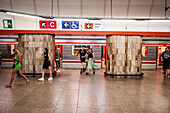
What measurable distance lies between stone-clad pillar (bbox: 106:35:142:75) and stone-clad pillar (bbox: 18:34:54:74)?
3.94 metres

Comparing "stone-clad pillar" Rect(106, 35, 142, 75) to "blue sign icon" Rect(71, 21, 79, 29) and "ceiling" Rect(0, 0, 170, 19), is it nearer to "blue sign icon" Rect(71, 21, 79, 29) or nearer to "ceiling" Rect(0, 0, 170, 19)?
"ceiling" Rect(0, 0, 170, 19)

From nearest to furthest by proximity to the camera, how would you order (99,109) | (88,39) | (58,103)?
(99,109) → (58,103) → (88,39)

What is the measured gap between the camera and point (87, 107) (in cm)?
304

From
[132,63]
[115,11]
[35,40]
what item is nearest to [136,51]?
[132,63]

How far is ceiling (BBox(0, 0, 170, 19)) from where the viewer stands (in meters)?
6.83

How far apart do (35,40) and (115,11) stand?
4.94 m

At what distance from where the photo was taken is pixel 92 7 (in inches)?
274

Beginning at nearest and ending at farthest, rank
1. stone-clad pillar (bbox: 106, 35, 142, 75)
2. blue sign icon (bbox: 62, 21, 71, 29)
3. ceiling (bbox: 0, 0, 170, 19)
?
ceiling (bbox: 0, 0, 170, 19) < blue sign icon (bbox: 62, 21, 71, 29) < stone-clad pillar (bbox: 106, 35, 142, 75)

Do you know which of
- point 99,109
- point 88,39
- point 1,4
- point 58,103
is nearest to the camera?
point 99,109

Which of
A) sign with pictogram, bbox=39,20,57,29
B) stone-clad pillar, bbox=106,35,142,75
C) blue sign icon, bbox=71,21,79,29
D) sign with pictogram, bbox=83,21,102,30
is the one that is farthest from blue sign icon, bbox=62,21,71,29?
stone-clad pillar, bbox=106,35,142,75

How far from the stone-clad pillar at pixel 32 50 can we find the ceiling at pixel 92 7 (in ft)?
4.91

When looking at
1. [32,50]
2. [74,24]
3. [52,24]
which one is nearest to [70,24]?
[74,24]

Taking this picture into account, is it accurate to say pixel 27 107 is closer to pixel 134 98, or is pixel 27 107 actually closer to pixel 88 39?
pixel 134 98

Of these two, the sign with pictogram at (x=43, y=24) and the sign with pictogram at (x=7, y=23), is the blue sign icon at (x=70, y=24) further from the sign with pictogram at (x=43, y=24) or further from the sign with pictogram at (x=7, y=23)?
the sign with pictogram at (x=7, y=23)
